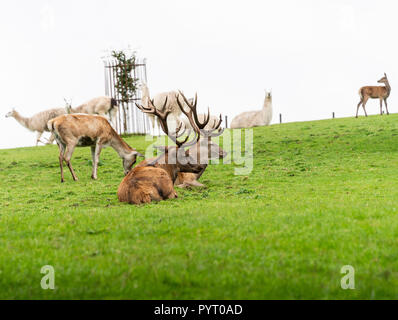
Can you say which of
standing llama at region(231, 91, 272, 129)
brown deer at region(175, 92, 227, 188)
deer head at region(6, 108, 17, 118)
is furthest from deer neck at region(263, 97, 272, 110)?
brown deer at region(175, 92, 227, 188)

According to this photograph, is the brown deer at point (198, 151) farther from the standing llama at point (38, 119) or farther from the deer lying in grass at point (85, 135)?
the standing llama at point (38, 119)

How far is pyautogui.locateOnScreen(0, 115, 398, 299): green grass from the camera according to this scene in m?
4.18

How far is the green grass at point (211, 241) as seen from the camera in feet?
13.7

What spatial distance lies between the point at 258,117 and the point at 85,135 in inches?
695

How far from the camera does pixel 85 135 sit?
13.1 metres

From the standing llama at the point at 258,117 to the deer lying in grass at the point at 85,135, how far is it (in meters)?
16.7

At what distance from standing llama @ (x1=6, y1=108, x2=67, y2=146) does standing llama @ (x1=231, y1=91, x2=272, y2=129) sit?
35.8 ft

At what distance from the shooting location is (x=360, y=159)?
1525cm

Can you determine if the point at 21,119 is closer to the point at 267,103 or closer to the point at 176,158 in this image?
the point at 267,103

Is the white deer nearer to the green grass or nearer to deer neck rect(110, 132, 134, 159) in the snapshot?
deer neck rect(110, 132, 134, 159)

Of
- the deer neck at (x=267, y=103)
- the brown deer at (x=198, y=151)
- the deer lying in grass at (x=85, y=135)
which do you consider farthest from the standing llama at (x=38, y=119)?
the brown deer at (x=198, y=151)

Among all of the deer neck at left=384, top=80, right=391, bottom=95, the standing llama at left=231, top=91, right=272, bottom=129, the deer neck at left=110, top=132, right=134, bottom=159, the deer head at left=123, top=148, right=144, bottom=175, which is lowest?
the deer head at left=123, top=148, right=144, bottom=175

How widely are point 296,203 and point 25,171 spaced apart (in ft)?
37.7

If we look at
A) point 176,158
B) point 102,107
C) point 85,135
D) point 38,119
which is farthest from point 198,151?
point 38,119
